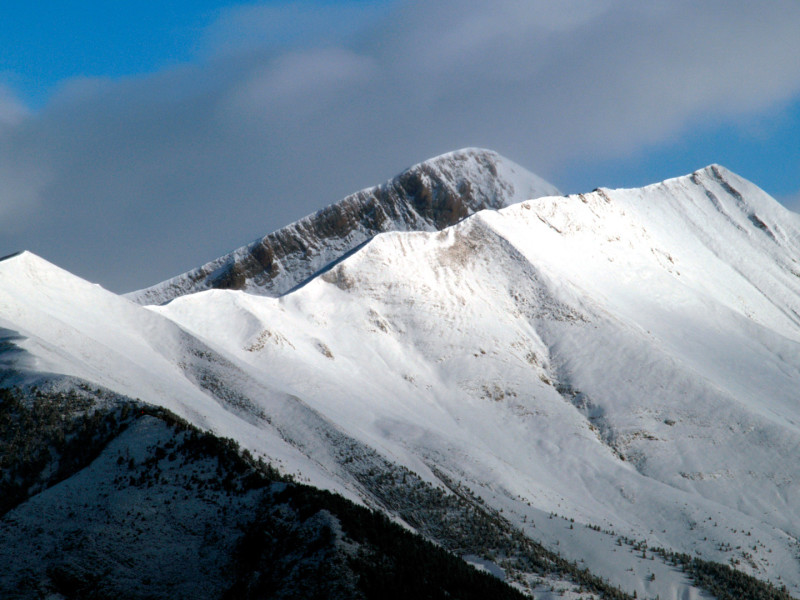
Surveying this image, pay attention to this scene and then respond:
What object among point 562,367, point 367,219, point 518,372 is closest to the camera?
point 518,372

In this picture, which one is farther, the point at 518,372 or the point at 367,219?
the point at 367,219

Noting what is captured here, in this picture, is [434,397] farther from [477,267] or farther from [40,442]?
[40,442]

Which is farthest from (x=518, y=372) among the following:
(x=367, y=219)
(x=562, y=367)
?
(x=367, y=219)

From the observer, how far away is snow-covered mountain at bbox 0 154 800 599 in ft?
155

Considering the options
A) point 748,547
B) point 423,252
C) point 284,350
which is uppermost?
point 423,252

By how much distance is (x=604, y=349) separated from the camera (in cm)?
8356

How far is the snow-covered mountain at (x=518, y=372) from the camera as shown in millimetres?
47125

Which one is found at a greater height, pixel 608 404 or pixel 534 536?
pixel 608 404

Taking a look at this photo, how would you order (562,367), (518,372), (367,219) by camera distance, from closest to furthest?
(518,372), (562,367), (367,219)

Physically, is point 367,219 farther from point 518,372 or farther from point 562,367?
point 518,372

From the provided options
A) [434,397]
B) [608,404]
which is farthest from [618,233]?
[434,397]

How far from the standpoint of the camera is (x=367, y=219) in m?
157

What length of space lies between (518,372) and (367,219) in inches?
3258

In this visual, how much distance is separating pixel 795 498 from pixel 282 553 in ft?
176
